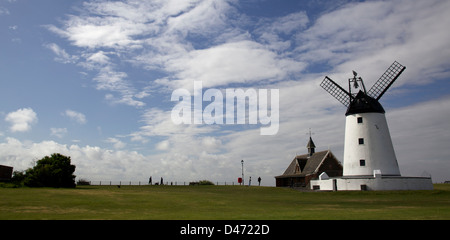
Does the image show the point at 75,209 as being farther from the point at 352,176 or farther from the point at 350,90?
the point at 350,90

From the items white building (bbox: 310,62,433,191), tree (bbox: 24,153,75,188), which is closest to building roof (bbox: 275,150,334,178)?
white building (bbox: 310,62,433,191)

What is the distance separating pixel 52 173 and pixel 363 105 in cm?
4211

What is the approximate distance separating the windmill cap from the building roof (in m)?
15.9

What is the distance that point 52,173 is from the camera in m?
42.8

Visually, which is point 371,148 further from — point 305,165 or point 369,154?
point 305,165

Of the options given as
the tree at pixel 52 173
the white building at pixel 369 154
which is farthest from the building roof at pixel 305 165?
the tree at pixel 52 173

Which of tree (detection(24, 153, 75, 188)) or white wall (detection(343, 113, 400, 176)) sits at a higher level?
white wall (detection(343, 113, 400, 176))

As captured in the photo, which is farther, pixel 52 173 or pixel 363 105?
pixel 363 105

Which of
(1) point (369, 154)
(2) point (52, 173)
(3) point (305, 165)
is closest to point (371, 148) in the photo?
(1) point (369, 154)

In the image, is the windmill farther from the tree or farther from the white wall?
the tree

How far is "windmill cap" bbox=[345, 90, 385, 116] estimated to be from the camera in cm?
4312

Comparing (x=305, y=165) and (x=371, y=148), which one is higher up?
(x=371, y=148)
